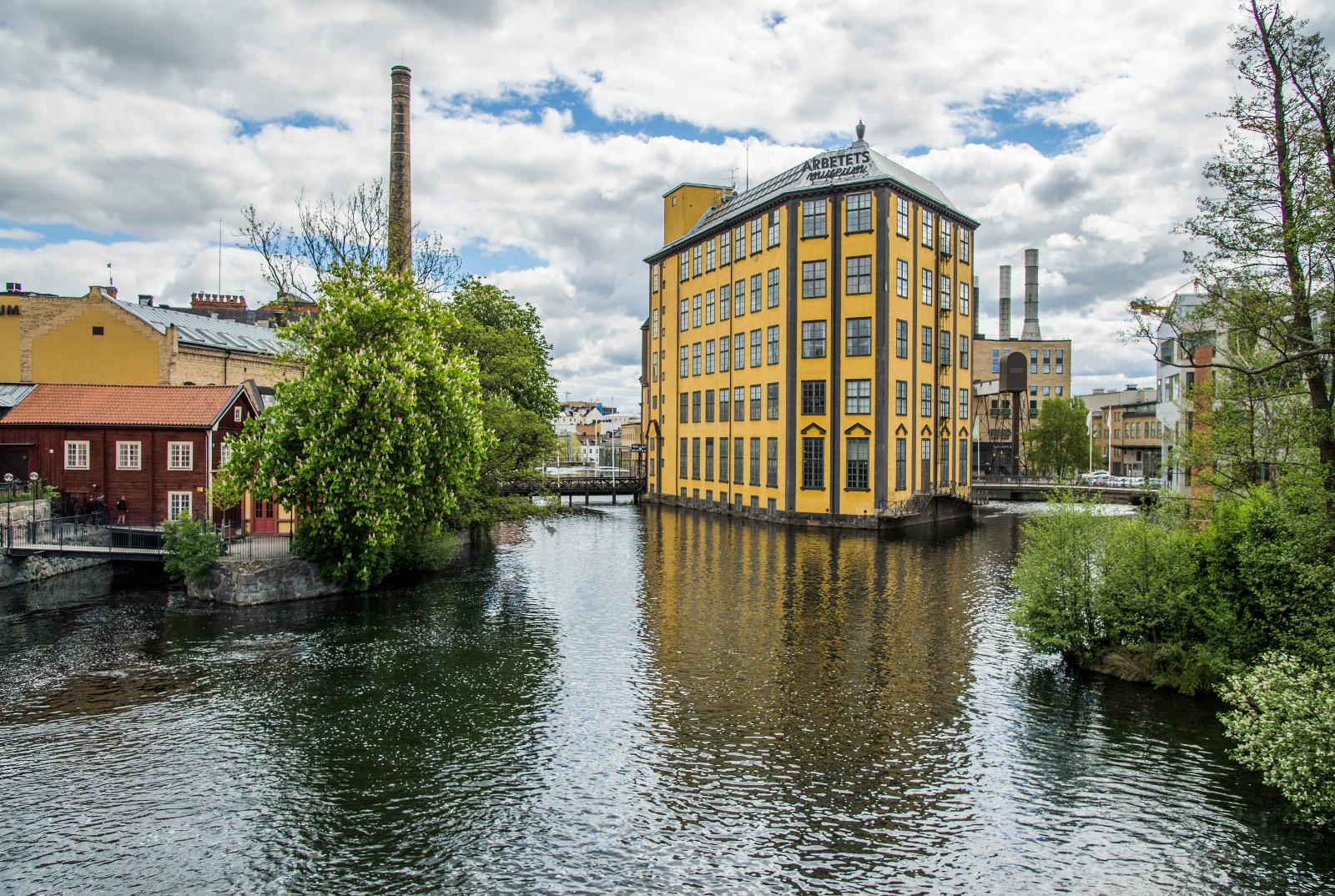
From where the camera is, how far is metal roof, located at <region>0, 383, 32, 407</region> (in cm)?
3606

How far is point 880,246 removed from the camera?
48312 millimetres

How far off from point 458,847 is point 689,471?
5385 centimetres

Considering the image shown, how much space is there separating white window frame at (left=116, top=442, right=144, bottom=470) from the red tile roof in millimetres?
903

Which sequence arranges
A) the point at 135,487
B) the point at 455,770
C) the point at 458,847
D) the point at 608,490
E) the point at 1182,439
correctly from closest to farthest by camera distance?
the point at 458,847 < the point at 455,770 < the point at 1182,439 < the point at 135,487 < the point at 608,490

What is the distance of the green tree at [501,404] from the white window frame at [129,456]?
1350 cm

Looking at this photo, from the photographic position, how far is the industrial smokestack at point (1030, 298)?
95.2 meters

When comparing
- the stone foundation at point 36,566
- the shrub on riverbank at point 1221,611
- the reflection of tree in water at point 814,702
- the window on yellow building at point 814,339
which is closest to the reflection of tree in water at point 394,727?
the reflection of tree in water at point 814,702

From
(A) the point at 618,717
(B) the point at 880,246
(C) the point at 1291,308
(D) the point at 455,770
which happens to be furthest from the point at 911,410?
(D) the point at 455,770

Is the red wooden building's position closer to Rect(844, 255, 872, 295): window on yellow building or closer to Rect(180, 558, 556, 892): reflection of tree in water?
Rect(180, 558, 556, 892): reflection of tree in water

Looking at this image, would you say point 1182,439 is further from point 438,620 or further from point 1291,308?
point 438,620

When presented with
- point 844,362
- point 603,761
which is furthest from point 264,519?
point 844,362

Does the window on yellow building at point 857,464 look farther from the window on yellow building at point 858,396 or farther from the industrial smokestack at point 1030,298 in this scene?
the industrial smokestack at point 1030,298

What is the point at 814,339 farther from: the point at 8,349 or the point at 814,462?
the point at 8,349

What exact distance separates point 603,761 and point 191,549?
20.4m
